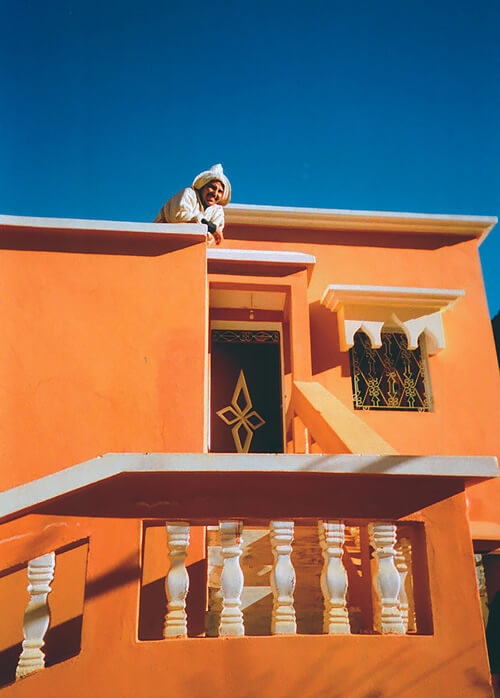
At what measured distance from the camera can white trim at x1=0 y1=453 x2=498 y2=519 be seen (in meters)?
2.83

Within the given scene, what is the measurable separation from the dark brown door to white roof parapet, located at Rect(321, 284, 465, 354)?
0.97 m

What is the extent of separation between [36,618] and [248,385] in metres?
5.45

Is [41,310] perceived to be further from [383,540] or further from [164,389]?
[383,540]

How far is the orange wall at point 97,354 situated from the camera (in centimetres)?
483

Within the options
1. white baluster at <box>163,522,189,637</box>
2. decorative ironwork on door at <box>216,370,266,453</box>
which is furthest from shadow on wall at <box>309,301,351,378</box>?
white baluster at <box>163,522,189,637</box>

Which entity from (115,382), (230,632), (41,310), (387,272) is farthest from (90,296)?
(387,272)

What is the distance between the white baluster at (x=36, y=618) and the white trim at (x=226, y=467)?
0.29m

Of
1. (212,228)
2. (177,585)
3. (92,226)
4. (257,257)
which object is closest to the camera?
(177,585)

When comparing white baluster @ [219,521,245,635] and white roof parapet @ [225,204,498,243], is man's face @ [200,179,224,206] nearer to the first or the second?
white roof parapet @ [225,204,498,243]

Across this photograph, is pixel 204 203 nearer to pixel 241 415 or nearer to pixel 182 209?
pixel 182 209

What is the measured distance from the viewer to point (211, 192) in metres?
6.38

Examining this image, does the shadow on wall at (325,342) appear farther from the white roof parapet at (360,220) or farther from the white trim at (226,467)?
the white trim at (226,467)

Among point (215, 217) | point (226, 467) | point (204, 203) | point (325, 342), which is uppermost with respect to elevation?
point (204, 203)

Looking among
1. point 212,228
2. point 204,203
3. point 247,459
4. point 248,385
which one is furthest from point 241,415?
point 247,459
